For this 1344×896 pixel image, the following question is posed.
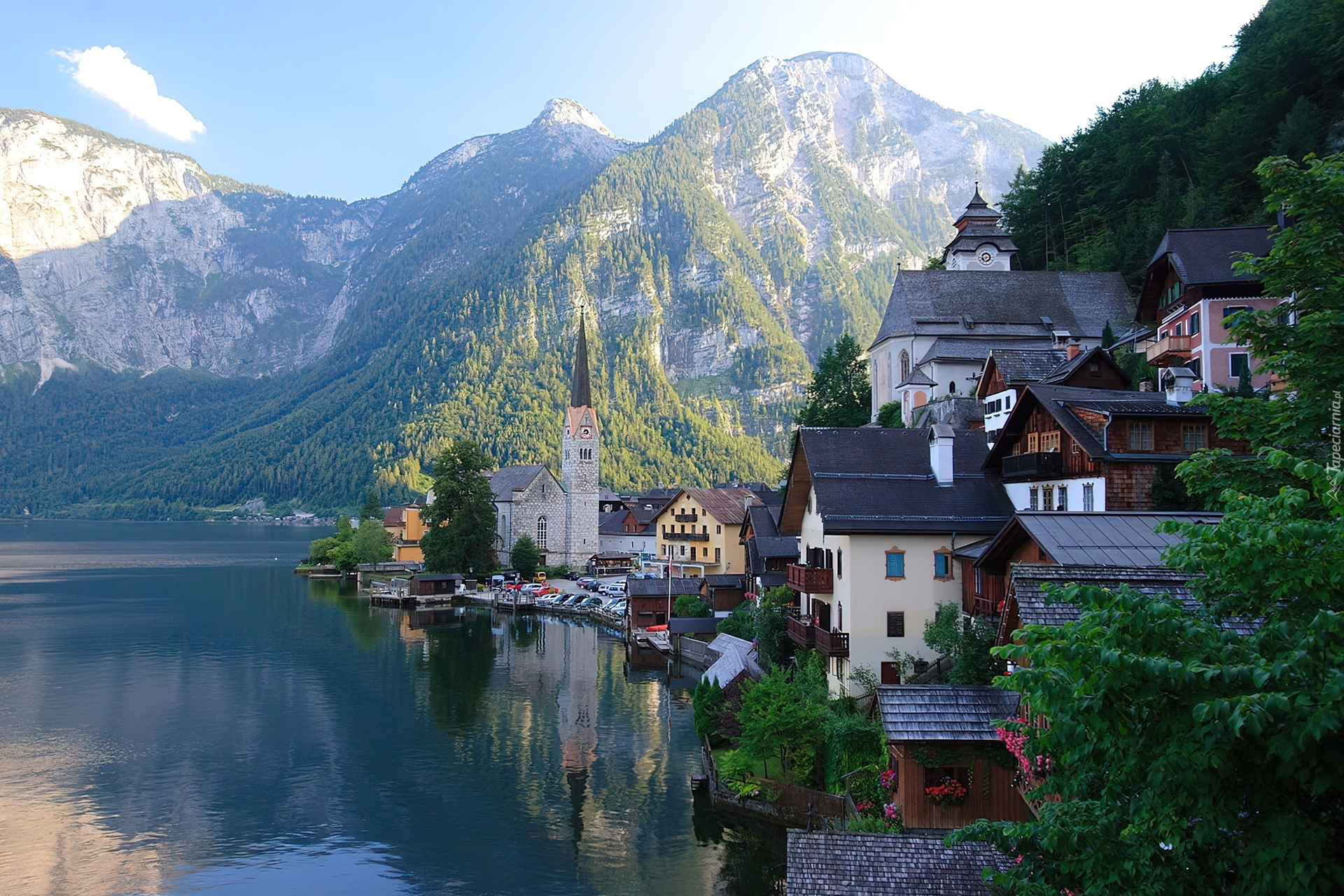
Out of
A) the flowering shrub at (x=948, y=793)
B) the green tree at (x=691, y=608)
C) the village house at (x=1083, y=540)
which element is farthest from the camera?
the green tree at (x=691, y=608)

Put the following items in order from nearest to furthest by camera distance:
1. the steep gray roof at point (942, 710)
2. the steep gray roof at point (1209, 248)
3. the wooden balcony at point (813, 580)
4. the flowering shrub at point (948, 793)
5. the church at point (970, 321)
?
the steep gray roof at point (942, 710)
the flowering shrub at point (948, 793)
the wooden balcony at point (813, 580)
the steep gray roof at point (1209, 248)
the church at point (970, 321)

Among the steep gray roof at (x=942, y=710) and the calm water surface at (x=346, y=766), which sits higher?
the steep gray roof at (x=942, y=710)

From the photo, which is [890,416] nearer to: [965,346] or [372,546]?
[965,346]

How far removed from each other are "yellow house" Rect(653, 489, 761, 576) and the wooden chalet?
2020 inches

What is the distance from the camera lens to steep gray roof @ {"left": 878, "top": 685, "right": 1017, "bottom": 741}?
1936cm

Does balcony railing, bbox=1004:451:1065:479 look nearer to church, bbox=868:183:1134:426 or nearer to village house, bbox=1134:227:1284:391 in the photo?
village house, bbox=1134:227:1284:391

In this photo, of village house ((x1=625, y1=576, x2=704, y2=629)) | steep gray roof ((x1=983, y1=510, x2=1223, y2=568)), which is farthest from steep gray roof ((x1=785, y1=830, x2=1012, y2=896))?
village house ((x1=625, y1=576, x2=704, y2=629))

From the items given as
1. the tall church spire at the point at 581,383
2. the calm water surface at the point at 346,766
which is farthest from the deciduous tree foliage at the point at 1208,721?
the tall church spire at the point at 581,383

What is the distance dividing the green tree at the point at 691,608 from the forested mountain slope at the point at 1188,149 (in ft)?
114

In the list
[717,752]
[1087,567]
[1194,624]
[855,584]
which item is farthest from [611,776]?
[1194,624]

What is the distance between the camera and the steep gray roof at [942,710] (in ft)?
63.5

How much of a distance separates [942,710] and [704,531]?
57.0 meters

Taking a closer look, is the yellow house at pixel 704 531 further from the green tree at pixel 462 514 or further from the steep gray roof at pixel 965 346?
the green tree at pixel 462 514

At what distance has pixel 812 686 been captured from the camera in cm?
2830
